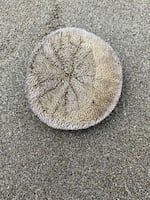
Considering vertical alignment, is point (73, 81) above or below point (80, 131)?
above

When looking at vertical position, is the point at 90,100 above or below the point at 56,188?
above

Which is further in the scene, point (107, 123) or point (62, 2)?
point (62, 2)

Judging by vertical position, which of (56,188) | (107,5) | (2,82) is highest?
(107,5)

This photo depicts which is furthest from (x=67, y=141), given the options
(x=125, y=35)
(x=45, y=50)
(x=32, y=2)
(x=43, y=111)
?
(x=32, y=2)

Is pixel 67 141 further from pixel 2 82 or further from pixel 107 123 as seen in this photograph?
pixel 2 82

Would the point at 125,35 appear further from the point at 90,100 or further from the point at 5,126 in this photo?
the point at 5,126

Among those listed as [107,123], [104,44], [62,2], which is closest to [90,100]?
[107,123]
